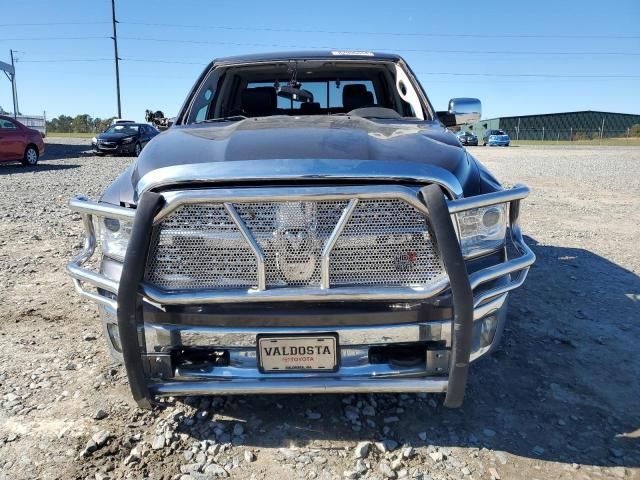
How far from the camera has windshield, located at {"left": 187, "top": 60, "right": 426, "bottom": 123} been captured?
3.94 metres

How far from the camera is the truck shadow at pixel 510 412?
7.72ft

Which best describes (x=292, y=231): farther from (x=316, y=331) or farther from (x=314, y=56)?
(x=314, y=56)

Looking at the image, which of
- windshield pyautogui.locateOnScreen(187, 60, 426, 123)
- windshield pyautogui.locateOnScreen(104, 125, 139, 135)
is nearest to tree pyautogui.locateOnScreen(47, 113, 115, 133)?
windshield pyautogui.locateOnScreen(104, 125, 139, 135)

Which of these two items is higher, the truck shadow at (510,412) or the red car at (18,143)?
the red car at (18,143)

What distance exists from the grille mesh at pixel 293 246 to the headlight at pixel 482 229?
0.22 m

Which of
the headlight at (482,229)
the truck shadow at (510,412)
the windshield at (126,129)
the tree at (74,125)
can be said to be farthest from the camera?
the tree at (74,125)

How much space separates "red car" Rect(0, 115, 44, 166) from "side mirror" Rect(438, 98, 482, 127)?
14.3 m

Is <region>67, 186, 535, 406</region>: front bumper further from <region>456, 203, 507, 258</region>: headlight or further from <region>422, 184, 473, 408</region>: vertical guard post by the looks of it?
<region>456, 203, 507, 258</region>: headlight

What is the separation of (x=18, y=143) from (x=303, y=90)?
45.5 ft

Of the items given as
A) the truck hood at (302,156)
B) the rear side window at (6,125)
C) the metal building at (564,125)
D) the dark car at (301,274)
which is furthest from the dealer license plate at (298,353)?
the metal building at (564,125)

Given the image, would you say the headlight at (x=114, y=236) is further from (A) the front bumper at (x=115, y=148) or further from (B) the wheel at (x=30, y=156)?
(A) the front bumper at (x=115, y=148)

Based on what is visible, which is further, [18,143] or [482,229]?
[18,143]

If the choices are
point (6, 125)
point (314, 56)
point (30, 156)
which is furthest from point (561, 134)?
point (314, 56)

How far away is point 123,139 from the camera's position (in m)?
20.7
